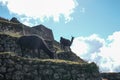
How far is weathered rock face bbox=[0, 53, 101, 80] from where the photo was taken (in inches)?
504

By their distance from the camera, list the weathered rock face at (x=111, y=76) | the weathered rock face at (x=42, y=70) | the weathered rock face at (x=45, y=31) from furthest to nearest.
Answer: the weathered rock face at (x=45, y=31), the weathered rock face at (x=111, y=76), the weathered rock face at (x=42, y=70)

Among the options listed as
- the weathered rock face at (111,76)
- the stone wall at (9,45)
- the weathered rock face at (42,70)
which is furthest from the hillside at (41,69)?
the weathered rock face at (111,76)

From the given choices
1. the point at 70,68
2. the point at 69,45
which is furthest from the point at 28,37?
the point at 69,45

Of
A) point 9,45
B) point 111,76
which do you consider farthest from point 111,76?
point 9,45

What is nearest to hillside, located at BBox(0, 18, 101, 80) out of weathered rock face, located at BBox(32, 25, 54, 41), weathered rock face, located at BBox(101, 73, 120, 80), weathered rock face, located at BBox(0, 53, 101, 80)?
weathered rock face, located at BBox(0, 53, 101, 80)

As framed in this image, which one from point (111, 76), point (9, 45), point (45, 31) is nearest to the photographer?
point (9, 45)

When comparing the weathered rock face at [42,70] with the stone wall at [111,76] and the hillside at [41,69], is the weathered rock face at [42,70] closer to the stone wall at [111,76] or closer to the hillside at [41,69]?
the hillside at [41,69]

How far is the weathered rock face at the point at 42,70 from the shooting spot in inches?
504

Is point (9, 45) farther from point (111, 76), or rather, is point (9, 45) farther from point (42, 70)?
point (111, 76)

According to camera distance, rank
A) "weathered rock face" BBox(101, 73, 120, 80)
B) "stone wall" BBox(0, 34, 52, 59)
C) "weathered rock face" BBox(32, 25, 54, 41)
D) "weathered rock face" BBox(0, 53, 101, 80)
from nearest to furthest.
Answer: "weathered rock face" BBox(0, 53, 101, 80) < "stone wall" BBox(0, 34, 52, 59) < "weathered rock face" BBox(101, 73, 120, 80) < "weathered rock face" BBox(32, 25, 54, 41)

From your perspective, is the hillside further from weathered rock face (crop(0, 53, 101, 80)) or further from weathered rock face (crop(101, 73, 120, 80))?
weathered rock face (crop(101, 73, 120, 80))

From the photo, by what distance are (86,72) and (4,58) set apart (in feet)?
17.7

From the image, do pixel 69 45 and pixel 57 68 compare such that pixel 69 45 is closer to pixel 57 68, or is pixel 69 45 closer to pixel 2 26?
pixel 2 26

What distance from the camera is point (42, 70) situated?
13969mm
